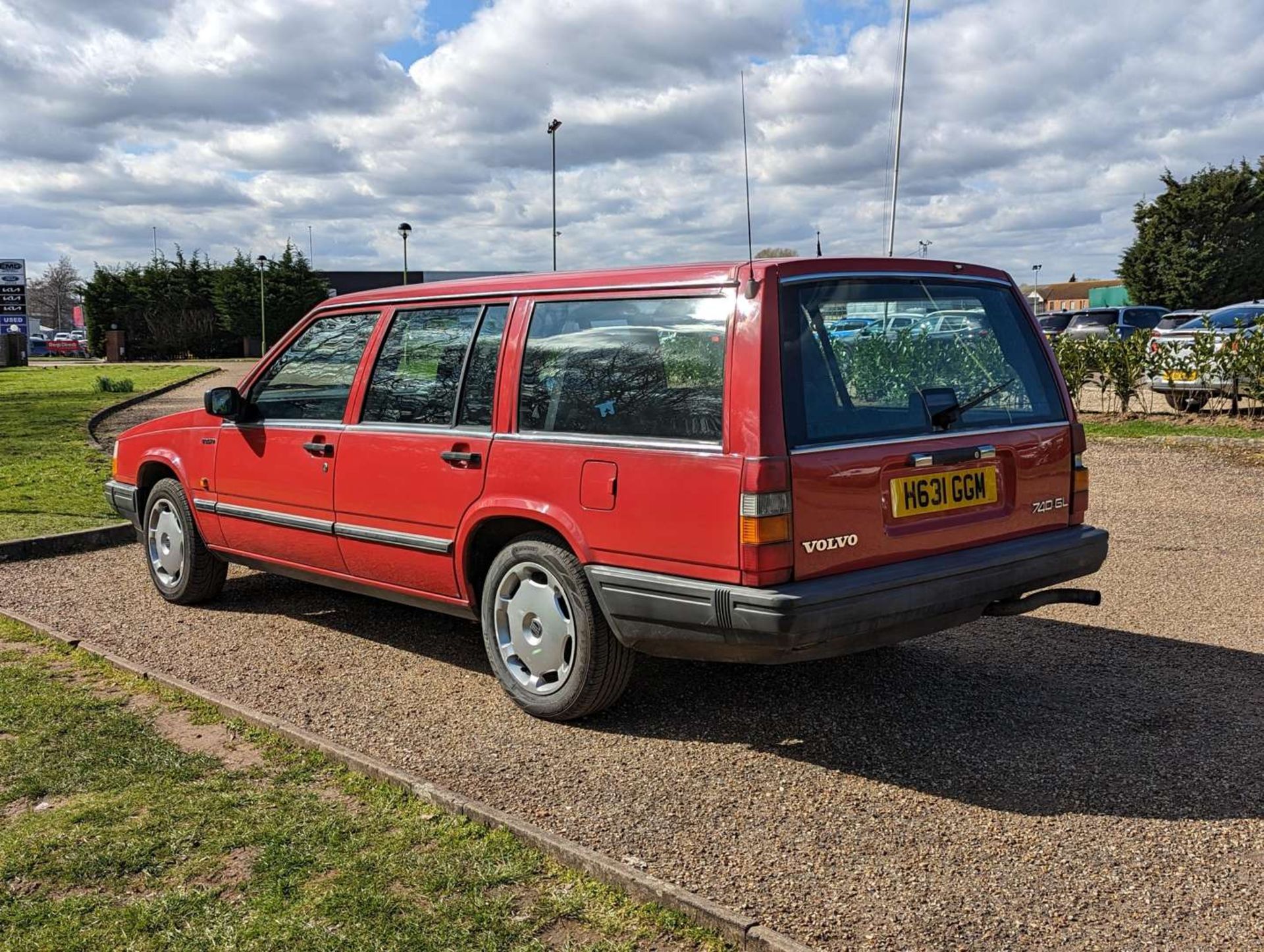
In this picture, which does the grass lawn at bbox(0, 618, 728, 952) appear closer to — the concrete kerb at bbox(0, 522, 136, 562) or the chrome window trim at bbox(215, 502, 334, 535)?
the chrome window trim at bbox(215, 502, 334, 535)

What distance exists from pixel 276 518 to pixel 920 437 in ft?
10.9

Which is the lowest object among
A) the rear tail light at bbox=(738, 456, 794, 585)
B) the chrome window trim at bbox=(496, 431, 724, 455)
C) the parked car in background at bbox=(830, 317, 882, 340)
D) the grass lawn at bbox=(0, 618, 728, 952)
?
the grass lawn at bbox=(0, 618, 728, 952)

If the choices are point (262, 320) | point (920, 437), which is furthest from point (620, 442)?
point (262, 320)

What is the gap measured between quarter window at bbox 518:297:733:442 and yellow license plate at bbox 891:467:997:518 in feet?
2.46

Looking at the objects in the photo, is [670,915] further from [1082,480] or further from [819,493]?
[1082,480]

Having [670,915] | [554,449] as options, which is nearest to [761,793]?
[670,915]

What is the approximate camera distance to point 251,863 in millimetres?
3355

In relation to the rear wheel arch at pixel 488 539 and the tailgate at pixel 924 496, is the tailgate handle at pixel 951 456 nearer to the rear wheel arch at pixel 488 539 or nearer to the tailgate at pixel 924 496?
the tailgate at pixel 924 496

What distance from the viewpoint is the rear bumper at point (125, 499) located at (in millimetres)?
6953

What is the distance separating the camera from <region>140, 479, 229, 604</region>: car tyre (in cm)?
648

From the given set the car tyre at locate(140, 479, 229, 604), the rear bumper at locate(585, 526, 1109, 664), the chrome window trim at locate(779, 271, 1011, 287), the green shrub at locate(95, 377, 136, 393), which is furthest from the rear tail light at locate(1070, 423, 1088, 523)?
the green shrub at locate(95, 377, 136, 393)

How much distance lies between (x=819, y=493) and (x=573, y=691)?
1309 mm

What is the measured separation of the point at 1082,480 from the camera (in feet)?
15.9

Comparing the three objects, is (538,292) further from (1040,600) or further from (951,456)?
(1040,600)
